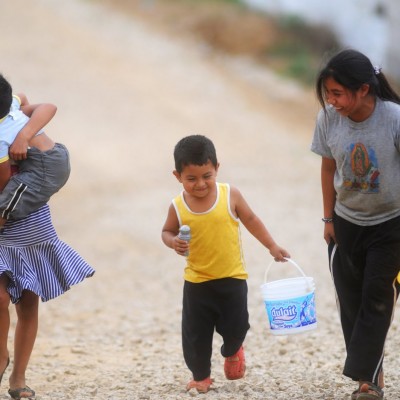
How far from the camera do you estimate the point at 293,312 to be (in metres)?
4.74

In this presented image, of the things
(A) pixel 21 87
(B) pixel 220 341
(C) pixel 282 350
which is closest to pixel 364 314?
(C) pixel 282 350

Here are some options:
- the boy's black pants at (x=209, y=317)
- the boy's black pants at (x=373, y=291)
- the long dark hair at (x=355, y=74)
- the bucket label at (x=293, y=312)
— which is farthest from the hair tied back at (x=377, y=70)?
the boy's black pants at (x=209, y=317)

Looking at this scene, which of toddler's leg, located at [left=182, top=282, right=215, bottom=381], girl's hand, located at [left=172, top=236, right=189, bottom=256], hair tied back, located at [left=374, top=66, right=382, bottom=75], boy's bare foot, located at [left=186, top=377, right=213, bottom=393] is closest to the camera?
hair tied back, located at [left=374, top=66, right=382, bottom=75]

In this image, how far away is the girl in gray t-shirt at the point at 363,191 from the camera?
443cm

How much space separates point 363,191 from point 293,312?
0.73 metres

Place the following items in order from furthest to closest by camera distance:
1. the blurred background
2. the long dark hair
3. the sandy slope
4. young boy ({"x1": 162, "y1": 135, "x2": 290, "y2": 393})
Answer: the blurred background
the sandy slope
young boy ({"x1": 162, "y1": 135, "x2": 290, "y2": 393})
the long dark hair

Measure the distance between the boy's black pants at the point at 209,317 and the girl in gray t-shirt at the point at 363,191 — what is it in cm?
59

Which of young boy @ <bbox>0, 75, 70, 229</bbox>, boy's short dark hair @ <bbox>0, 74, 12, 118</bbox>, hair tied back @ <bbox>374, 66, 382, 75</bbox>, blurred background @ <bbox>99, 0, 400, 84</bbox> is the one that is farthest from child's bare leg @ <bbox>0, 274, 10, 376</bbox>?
blurred background @ <bbox>99, 0, 400, 84</bbox>

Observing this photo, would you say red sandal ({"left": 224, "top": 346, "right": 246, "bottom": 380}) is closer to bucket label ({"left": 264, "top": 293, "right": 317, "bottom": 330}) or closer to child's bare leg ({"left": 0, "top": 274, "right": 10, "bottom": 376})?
bucket label ({"left": 264, "top": 293, "right": 317, "bottom": 330})

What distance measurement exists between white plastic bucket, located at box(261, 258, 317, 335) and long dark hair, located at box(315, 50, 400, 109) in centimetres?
96

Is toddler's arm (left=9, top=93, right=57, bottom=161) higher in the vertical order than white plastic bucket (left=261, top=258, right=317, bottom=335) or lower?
higher

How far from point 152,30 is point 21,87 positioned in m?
5.95

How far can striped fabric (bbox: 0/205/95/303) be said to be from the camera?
4773 mm

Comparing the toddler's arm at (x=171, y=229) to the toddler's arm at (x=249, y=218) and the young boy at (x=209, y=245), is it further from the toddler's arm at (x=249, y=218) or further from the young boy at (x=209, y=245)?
the toddler's arm at (x=249, y=218)
